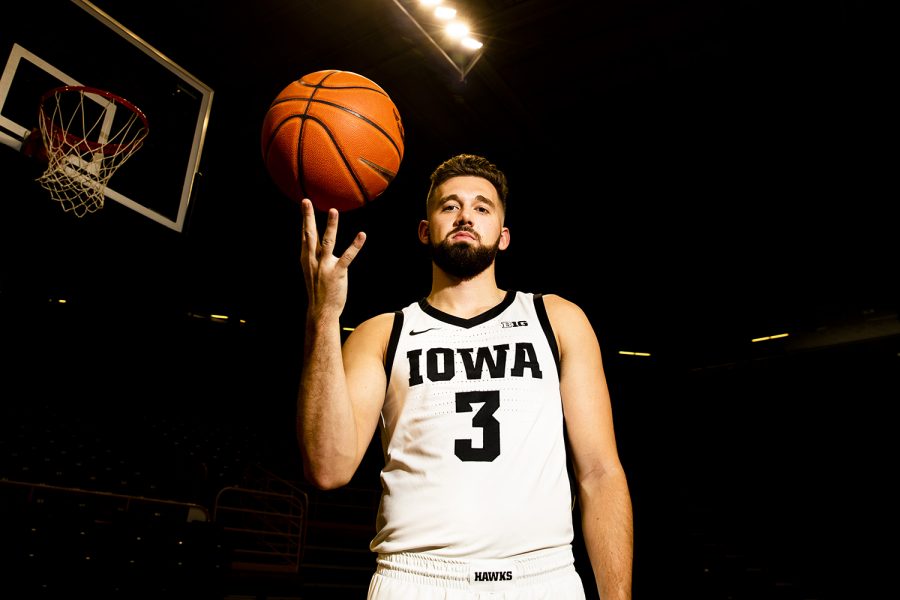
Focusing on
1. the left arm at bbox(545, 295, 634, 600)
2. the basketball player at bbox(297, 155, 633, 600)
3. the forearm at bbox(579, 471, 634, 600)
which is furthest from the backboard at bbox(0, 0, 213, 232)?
the forearm at bbox(579, 471, 634, 600)

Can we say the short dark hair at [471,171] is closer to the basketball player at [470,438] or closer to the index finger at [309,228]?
the basketball player at [470,438]

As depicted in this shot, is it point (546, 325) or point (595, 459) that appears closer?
point (595, 459)

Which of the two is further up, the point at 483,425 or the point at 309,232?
the point at 309,232

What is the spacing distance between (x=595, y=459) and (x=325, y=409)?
688mm

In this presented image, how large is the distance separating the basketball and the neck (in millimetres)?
370

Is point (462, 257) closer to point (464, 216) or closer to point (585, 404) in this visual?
point (464, 216)

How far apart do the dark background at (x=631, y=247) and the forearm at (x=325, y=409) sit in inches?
122

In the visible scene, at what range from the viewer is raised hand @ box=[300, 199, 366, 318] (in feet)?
4.49

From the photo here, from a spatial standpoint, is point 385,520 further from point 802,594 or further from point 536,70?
point 802,594

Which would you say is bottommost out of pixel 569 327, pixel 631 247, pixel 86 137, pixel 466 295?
pixel 569 327

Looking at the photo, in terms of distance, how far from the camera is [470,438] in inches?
56.8

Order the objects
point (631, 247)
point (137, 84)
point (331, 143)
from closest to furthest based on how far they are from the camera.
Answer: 1. point (331, 143)
2. point (137, 84)
3. point (631, 247)

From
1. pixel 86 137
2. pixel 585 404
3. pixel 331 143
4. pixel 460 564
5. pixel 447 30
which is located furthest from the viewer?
pixel 447 30

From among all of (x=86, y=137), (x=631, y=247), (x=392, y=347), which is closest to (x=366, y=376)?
(x=392, y=347)
